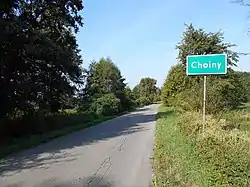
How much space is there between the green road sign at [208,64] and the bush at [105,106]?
32.8 meters

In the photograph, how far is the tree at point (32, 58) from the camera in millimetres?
19297

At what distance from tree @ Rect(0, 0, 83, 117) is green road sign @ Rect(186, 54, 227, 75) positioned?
8509 millimetres

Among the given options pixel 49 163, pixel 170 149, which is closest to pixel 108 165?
pixel 49 163

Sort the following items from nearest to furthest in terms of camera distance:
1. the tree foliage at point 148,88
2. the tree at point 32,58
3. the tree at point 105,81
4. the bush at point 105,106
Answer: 1. the tree at point 32,58
2. the bush at point 105,106
3. the tree at point 105,81
4. the tree foliage at point 148,88

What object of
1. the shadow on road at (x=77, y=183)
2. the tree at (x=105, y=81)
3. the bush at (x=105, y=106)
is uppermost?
the tree at (x=105, y=81)

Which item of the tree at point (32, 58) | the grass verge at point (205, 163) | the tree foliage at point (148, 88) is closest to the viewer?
the grass verge at point (205, 163)

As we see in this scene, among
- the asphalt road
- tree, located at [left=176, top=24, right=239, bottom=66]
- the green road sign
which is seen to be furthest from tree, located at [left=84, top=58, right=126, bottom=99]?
the asphalt road

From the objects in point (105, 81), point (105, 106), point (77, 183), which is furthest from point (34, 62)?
point (105, 81)

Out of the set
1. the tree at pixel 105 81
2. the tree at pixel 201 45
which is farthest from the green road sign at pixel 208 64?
the tree at pixel 105 81

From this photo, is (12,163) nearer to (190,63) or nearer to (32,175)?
(32,175)

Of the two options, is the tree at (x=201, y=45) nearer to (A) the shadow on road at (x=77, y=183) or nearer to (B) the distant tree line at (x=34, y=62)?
(B) the distant tree line at (x=34, y=62)

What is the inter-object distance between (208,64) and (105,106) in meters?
36.1

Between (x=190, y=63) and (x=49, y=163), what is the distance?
7.48 m

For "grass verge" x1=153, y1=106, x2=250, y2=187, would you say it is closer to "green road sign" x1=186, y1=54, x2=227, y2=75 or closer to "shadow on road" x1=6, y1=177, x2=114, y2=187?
"shadow on road" x1=6, y1=177, x2=114, y2=187
